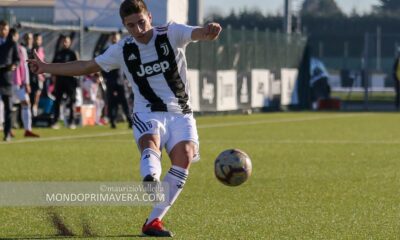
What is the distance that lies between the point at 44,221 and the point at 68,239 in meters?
1.14

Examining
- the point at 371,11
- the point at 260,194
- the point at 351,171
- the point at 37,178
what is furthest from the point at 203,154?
the point at 371,11

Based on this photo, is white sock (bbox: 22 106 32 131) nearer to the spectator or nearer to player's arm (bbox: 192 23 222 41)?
the spectator

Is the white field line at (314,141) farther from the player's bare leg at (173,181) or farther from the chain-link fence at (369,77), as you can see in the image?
the chain-link fence at (369,77)

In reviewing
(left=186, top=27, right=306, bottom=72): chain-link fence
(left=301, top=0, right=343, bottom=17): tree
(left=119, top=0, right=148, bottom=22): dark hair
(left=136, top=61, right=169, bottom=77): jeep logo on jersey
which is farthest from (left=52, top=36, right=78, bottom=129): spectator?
(left=301, top=0, right=343, bottom=17): tree

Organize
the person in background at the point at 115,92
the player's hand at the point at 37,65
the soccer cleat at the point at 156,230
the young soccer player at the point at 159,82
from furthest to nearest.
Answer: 1. the person in background at the point at 115,92
2. the player's hand at the point at 37,65
3. the young soccer player at the point at 159,82
4. the soccer cleat at the point at 156,230

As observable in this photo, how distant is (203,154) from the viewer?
18.5 m

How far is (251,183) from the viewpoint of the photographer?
13.7m

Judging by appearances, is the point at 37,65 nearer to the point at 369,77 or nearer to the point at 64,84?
the point at 64,84

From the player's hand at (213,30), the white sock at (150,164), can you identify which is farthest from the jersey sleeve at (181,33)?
the white sock at (150,164)

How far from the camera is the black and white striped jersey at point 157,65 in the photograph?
9484 mm

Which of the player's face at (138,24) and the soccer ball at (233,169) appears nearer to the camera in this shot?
the player's face at (138,24)

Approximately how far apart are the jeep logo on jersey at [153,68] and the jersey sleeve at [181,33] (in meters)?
0.20

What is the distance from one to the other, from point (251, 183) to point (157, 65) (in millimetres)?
4407

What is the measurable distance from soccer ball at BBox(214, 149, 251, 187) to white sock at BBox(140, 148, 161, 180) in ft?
2.70
